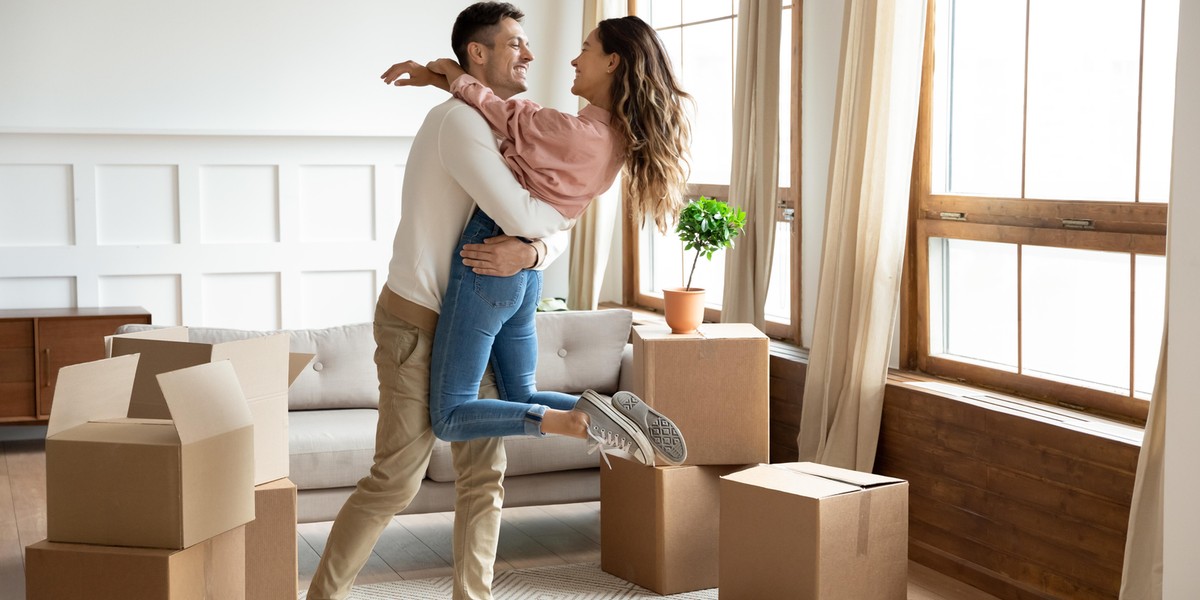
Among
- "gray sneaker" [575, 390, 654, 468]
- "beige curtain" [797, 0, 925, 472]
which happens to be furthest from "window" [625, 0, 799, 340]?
"gray sneaker" [575, 390, 654, 468]

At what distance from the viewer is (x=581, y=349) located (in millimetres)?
4242

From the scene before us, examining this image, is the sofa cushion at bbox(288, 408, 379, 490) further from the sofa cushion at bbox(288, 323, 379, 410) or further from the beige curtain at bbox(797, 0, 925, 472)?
the beige curtain at bbox(797, 0, 925, 472)

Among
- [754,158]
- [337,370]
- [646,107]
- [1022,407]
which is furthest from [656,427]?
[754,158]

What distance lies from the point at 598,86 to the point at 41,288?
389 cm

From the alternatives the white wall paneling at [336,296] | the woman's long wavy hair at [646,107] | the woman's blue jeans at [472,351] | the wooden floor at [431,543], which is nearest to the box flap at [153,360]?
the woman's blue jeans at [472,351]

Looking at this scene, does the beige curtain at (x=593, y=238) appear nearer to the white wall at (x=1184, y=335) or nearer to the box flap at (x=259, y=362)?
the box flap at (x=259, y=362)

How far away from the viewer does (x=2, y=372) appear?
16.3 feet

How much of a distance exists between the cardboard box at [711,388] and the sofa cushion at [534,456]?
0.47 meters

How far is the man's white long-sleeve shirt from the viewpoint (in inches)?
95.3

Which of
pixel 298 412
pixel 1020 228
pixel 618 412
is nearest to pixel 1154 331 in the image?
pixel 1020 228

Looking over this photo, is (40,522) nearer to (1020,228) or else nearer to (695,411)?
(695,411)

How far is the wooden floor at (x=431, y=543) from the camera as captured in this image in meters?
3.43

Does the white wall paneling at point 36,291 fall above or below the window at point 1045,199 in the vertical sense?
below

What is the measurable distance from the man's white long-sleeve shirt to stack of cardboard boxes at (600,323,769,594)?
0.87m
